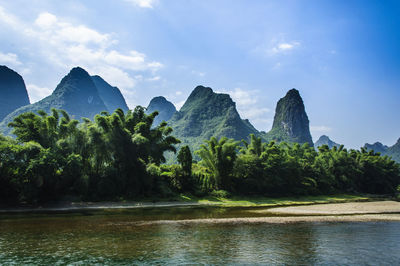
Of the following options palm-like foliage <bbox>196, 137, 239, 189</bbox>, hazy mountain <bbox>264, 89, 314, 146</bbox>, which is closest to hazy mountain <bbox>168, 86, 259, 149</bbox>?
hazy mountain <bbox>264, 89, 314, 146</bbox>

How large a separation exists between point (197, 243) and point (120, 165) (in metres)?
23.5

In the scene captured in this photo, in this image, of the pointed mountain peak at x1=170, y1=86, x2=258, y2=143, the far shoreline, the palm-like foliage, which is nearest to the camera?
the far shoreline

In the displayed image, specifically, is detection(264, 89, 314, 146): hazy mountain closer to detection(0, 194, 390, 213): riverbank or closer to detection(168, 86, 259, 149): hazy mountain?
detection(168, 86, 259, 149): hazy mountain

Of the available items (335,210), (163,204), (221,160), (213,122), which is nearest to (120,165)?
(163,204)

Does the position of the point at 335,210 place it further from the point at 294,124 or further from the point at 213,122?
the point at 294,124

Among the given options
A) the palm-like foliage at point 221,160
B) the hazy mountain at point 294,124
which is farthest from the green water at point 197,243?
the hazy mountain at point 294,124

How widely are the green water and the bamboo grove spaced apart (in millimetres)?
10677

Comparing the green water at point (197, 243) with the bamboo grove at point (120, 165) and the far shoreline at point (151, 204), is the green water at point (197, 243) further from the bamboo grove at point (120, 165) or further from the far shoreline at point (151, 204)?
the bamboo grove at point (120, 165)

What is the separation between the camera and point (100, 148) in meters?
32.8

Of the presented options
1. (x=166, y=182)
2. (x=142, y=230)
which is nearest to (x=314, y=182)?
(x=166, y=182)

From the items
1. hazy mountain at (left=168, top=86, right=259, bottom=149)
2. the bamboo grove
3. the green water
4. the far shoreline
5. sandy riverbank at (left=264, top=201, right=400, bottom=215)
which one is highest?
hazy mountain at (left=168, top=86, right=259, bottom=149)

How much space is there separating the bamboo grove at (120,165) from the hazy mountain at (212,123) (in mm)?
110858

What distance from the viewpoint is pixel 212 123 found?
596 feet

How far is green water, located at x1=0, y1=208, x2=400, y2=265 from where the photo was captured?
32.5 ft
